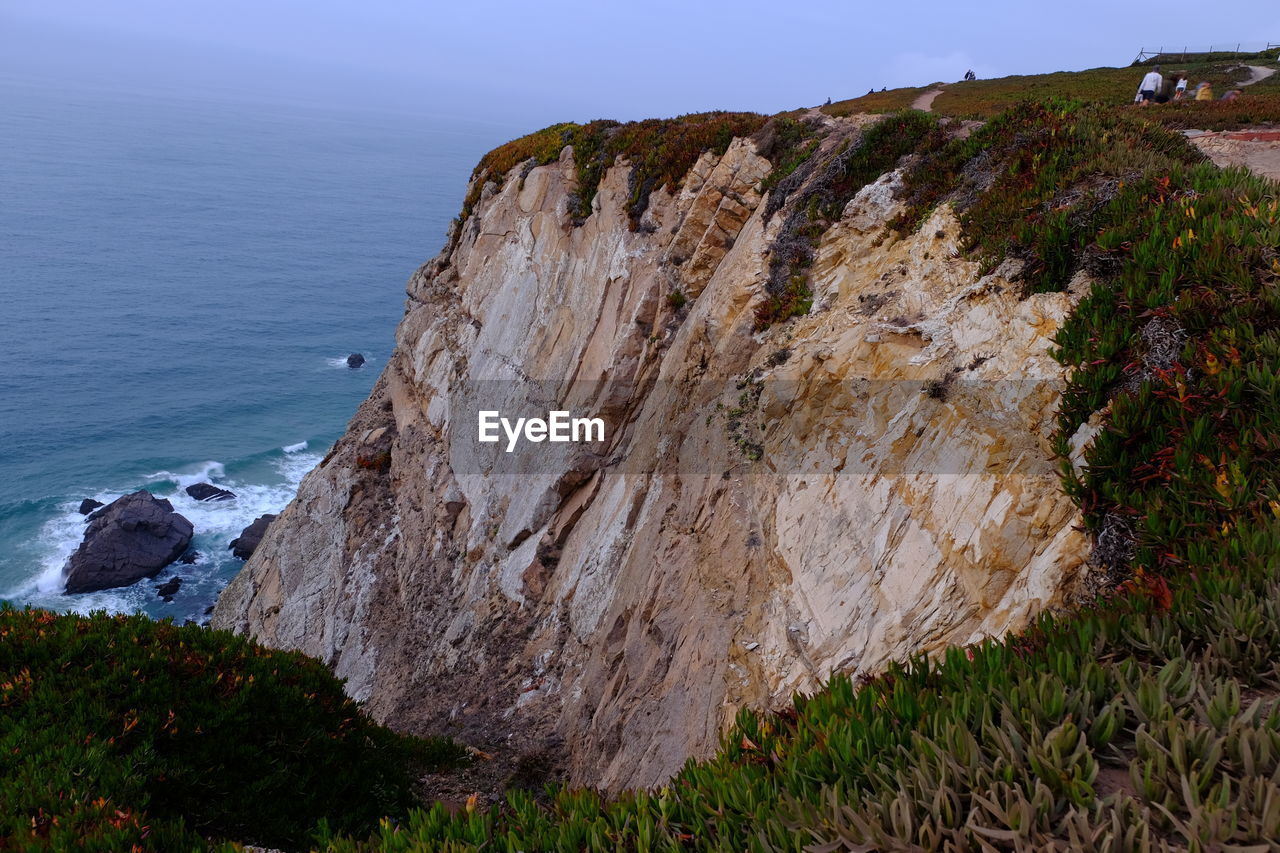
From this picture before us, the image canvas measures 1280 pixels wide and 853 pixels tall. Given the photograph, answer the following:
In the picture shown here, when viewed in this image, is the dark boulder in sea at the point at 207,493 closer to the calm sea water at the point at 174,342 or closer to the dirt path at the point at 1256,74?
the calm sea water at the point at 174,342

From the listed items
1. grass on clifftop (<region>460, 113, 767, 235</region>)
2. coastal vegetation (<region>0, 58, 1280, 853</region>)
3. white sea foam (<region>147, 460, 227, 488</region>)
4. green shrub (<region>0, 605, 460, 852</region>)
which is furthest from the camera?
white sea foam (<region>147, 460, 227, 488</region>)

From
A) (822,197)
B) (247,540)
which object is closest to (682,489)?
(822,197)

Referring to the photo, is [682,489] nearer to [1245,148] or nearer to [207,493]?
[1245,148]

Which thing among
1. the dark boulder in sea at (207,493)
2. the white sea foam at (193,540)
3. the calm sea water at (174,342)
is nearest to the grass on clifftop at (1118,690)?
the white sea foam at (193,540)

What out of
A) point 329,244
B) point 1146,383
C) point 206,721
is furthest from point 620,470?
point 329,244

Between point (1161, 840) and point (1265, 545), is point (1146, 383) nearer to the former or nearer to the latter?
point (1265, 545)

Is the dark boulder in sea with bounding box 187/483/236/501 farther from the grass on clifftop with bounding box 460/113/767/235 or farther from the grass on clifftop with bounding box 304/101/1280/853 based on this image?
the grass on clifftop with bounding box 304/101/1280/853

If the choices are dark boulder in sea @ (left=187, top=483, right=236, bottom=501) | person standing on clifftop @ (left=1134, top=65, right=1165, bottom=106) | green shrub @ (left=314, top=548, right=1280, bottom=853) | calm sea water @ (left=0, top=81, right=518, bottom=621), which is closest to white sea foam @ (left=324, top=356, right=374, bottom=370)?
calm sea water @ (left=0, top=81, right=518, bottom=621)
